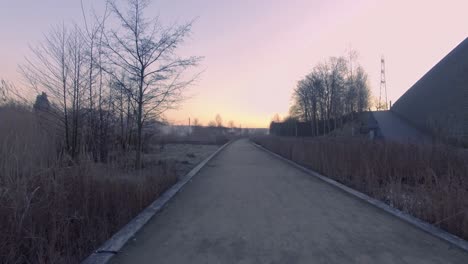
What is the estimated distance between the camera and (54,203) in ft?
12.3

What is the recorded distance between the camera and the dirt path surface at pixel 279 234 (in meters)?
3.20

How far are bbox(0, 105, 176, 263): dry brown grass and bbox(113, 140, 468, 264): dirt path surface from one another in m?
0.63

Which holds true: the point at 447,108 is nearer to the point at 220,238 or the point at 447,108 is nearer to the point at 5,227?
the point at 220,238

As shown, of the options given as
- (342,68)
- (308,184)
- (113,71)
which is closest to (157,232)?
(308,184)

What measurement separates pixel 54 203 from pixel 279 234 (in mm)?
3321

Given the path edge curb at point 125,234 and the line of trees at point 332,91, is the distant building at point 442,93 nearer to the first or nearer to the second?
the line of trees at point 332,91

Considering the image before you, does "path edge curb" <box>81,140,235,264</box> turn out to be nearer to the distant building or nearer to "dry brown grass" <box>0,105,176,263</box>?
"dry brown grass" <box>0,105,176,263</box>

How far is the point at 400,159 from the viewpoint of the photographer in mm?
7379

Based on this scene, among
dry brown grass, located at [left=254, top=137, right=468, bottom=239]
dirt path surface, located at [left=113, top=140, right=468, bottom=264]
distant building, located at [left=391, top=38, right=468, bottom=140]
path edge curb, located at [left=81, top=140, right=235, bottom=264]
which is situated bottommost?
dirt path surface, located at [left=113, top=140, right=468, bottom=264]

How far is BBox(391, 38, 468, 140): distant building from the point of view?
67.3 ft

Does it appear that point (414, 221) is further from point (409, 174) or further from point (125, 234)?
point (125, 234)

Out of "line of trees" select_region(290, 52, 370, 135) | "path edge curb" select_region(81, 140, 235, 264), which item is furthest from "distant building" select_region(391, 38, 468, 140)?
"path edge curb" select_region(81, 140, 235, 264)

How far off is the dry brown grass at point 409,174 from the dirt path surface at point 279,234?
21.8 inches

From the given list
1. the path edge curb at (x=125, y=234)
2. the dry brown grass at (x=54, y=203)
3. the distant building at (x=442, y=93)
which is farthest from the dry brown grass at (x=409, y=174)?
the distant building at (x=442, y=93)
